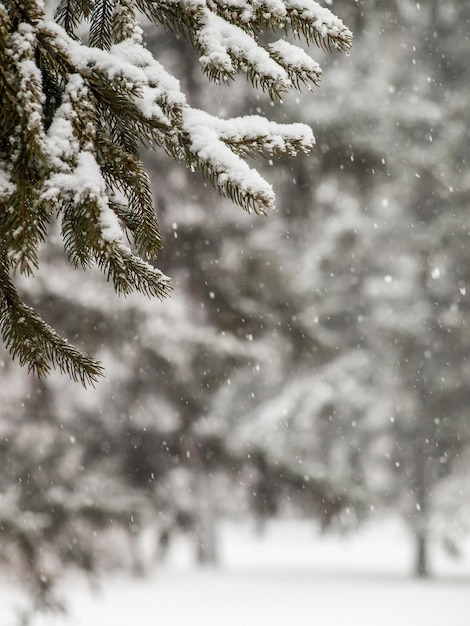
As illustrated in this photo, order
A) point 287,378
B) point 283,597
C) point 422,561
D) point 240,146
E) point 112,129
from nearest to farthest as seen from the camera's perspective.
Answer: point 240,146 < point 112,129 < point 283,597 < point 422,561 < point 287,378

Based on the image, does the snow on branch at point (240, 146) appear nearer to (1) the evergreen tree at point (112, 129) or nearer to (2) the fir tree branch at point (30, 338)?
(1) the evergreen tree at point (112, 129)

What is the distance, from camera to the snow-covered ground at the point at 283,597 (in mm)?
8688

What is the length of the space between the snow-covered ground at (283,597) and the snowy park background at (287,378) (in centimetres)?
6

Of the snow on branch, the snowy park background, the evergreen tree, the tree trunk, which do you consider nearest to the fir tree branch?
the evergreen tree

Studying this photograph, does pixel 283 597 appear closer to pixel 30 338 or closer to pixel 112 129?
pixel 30 338

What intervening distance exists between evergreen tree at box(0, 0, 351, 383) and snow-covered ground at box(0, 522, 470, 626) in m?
4.33

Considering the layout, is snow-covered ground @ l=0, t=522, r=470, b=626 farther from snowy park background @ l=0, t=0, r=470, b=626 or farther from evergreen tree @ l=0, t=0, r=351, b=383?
evergreen tree @ l=0, t=0, r=351, b=383

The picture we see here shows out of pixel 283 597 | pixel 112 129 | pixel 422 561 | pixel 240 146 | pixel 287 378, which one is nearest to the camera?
pixel 240 146

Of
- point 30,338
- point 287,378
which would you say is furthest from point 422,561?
point 30,338

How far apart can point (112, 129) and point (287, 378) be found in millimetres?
13200

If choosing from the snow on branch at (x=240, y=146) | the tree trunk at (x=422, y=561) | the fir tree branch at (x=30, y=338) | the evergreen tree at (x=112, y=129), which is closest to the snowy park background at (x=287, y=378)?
the tree trunk at (x=422, y=561)

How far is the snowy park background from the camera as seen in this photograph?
18.5 ft

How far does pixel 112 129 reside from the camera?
1.44m

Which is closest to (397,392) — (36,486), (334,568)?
(334,568)
